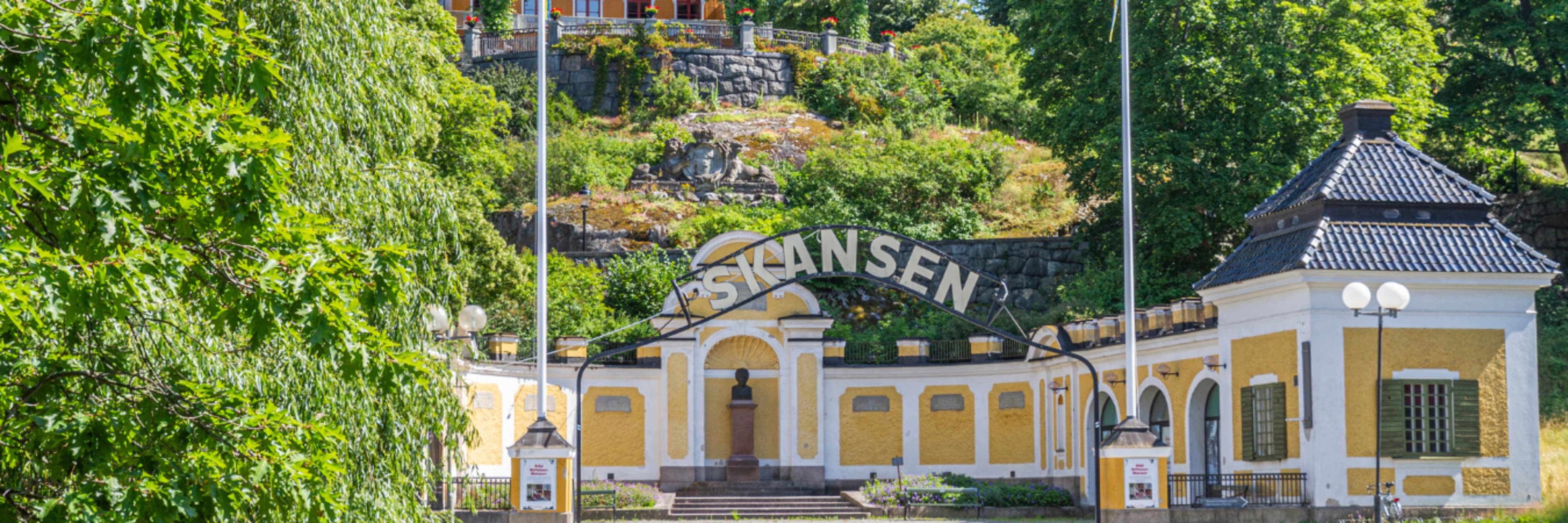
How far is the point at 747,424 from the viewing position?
110 ft

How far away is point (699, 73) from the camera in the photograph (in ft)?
200

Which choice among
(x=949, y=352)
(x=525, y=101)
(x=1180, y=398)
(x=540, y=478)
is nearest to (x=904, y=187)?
(x=949, y=352)

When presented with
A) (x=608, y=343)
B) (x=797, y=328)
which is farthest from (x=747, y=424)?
(x=608, y=343)

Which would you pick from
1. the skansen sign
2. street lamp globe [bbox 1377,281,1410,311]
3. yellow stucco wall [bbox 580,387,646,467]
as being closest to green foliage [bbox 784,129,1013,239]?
yellow stucco wall [bbox 580,387,646,467]

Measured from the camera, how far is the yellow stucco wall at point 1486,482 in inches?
902

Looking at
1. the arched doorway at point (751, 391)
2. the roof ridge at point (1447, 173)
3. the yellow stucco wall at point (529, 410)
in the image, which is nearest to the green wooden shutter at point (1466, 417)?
the roof ridge at point (1447, 173)

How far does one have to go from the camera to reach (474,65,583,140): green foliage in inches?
2251

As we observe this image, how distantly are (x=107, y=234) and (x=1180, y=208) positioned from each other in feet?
103

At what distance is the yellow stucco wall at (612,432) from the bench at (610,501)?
4408 mm

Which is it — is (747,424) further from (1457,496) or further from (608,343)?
(1457,496)

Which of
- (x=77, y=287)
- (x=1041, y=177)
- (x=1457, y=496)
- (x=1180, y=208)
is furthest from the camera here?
(x=1041, y=177)

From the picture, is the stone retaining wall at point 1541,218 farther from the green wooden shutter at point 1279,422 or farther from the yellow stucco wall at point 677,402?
the yellow stucco wall at point 677,402

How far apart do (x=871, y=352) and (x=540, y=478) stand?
15634 millimetres

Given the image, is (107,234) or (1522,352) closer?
(107,234)
